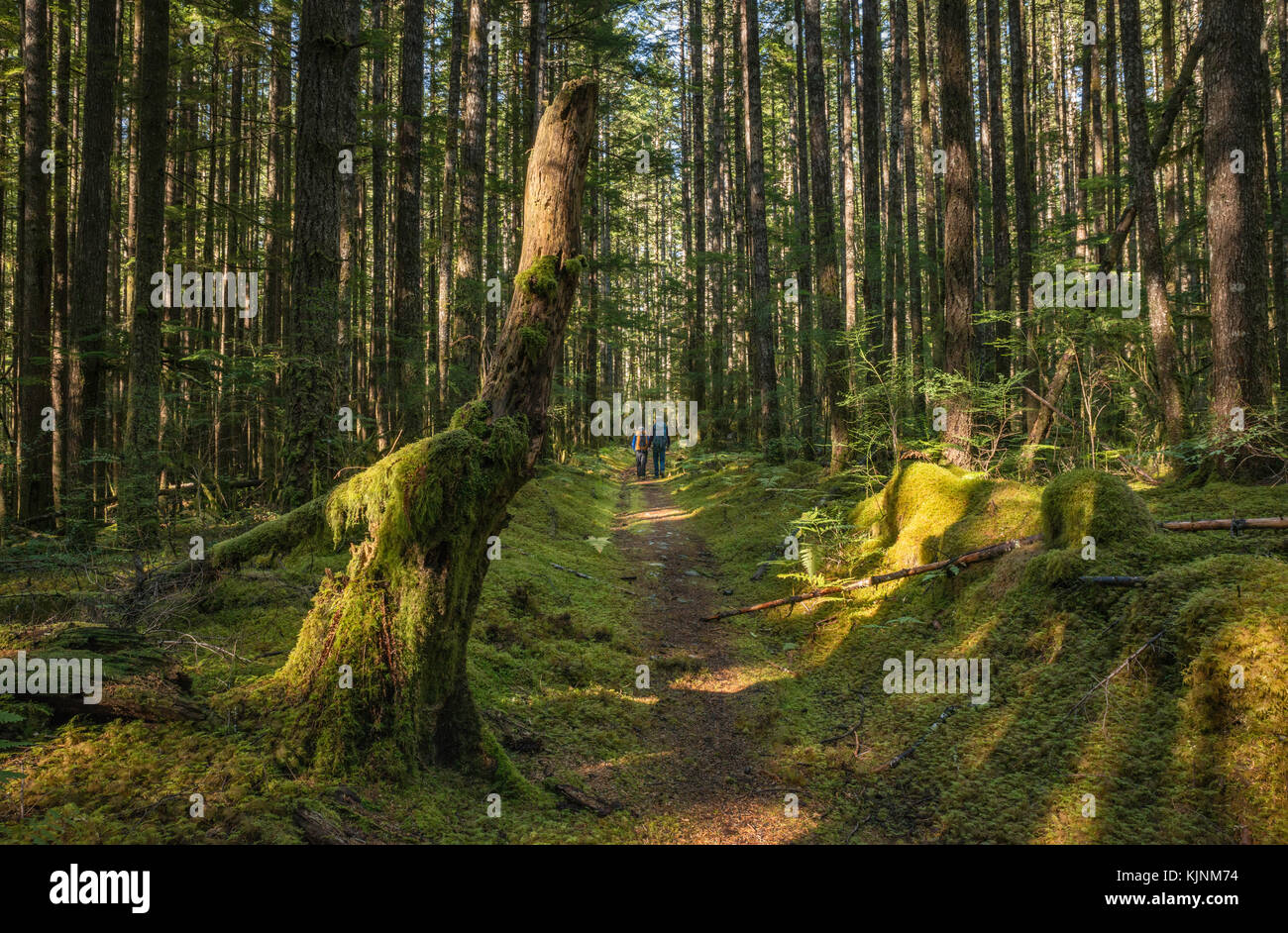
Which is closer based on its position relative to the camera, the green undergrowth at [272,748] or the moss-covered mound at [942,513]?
the green undergrowth at [272,748]

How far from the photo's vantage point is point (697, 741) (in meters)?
5.30

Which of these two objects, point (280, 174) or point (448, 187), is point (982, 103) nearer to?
point (448, 187)

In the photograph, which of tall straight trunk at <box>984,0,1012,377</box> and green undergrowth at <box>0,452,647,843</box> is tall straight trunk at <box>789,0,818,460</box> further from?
green undergrowth at <box>0,452,647,843</box>

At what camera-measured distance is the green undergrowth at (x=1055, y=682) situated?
3.43m

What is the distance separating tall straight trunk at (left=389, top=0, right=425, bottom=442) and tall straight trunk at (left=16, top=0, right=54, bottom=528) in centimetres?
520

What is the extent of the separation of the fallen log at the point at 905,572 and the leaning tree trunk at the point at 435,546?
4.25 meters

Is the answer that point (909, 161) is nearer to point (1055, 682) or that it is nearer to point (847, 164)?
point (847, 164)

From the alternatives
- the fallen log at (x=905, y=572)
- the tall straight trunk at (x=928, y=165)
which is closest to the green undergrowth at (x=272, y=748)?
the fallen log at (x=905, y=572)

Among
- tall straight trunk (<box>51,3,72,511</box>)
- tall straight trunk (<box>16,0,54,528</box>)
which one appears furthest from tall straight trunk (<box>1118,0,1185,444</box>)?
tall straight trunk (<box>16,0,54,528</box>)

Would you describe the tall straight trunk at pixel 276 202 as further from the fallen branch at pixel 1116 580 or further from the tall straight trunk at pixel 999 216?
the tall straight trunk at pixel 999 216

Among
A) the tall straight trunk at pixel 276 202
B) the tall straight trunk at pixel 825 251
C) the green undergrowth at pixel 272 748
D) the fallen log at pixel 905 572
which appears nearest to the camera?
the green undergrowth at pixel 272 748

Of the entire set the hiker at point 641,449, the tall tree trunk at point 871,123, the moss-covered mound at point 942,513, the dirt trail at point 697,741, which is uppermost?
the tall tree trunk at point 871,123

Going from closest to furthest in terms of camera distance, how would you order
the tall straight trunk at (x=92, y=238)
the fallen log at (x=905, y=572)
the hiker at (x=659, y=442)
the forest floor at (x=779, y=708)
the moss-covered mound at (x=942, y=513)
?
the forest floor at (x=779, y=708) < the fallen log at (x=905, y=572) < the moss-covered mound at (x=942, y=513) < the tall straight trunk at (x=92, y=238) < the hiker at (x=659, y=442)

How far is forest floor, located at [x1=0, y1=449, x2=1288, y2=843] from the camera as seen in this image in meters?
3.23
